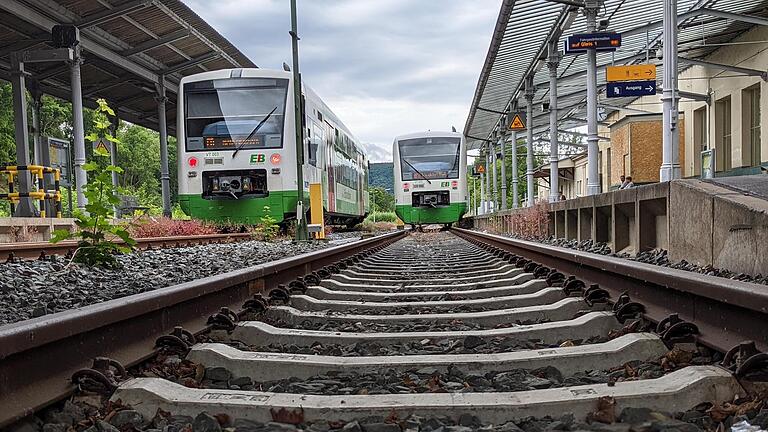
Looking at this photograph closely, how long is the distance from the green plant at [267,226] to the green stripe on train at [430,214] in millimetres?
9383

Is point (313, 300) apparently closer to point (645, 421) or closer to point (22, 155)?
point (645, 421)

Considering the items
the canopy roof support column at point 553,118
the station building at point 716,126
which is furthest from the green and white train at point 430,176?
the station building at point 716,126

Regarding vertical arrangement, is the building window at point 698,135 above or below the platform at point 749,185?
above

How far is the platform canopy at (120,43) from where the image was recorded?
50.4ft

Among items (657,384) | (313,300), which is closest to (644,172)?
(313,300)

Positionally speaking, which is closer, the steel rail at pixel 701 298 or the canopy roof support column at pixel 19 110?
the steel rail at pixel 701 298

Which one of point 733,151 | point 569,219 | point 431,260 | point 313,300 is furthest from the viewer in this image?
point 733,151

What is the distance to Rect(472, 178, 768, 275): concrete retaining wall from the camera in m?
4.61

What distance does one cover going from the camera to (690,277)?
2.87 meters

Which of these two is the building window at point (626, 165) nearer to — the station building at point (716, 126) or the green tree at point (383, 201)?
the station building at point (716, 126)

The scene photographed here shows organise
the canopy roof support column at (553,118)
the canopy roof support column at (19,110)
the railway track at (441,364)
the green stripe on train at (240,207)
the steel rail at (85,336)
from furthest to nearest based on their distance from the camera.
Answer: the canopy roof support column at (553,118) < the canopy roof support column at (19,110) < the green stripe on train at (240,207) < the railway track at (441,364) < the steel rail at (85,336)

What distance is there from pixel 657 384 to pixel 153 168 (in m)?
70.2

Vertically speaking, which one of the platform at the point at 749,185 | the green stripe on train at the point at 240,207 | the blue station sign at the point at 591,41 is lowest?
the green stripe on train at the point at 240,207

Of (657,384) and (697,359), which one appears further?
(697,359)
